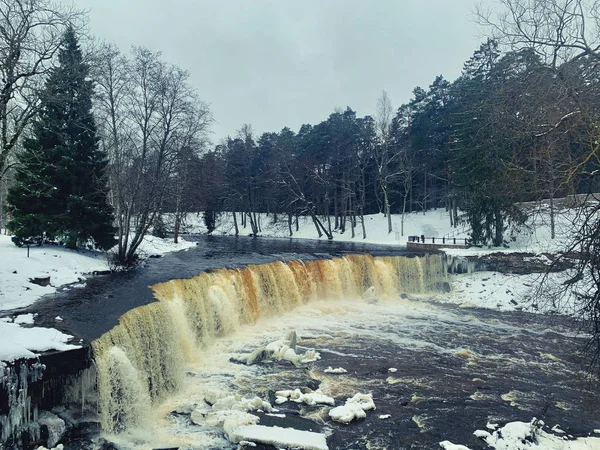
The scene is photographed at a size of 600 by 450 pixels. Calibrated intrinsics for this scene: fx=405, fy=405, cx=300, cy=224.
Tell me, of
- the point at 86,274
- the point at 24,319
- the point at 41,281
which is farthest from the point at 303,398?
the point at 86,274

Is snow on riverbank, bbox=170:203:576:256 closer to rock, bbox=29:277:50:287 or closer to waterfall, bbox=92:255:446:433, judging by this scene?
waterfall, bbox=92:255:446:433

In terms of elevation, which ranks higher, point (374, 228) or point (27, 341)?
point (374, 228)

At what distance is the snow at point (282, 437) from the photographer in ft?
23.4

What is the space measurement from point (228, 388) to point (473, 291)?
15.4m

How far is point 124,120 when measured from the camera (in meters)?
18.8

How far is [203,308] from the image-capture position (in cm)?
1392

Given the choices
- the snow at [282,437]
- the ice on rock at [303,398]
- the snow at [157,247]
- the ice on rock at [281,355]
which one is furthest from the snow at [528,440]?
the snow at [157,247]

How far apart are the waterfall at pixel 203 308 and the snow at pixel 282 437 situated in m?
2.26

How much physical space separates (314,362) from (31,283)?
30.4 feet

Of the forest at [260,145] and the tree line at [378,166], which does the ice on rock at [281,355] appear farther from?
the tree line at [378,166]

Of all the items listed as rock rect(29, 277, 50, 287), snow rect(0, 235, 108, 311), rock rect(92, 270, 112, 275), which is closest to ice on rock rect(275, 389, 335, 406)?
snow rect(0, 235, 108, 311)

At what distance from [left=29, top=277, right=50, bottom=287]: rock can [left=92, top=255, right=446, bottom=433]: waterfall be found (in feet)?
11.7

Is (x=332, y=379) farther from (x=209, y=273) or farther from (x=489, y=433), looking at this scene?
(x=209, y=273)

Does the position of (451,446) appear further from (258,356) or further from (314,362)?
(258,356)
